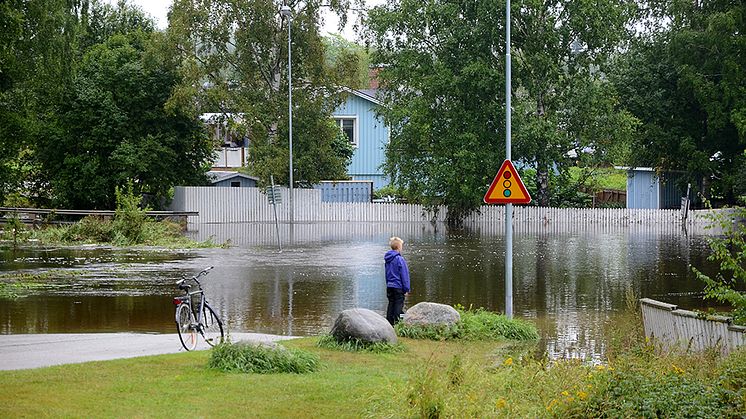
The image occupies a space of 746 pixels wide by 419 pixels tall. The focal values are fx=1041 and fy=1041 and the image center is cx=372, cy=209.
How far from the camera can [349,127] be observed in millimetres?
72312

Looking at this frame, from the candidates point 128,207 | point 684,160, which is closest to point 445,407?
point 128,207

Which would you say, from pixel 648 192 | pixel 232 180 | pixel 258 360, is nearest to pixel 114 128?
pixel 232 180

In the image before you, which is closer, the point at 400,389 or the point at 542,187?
the point at 400,389

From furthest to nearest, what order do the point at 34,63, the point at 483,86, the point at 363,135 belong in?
the point at 363,135, the point at 483,86, the point at 34,63

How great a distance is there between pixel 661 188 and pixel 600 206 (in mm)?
3957

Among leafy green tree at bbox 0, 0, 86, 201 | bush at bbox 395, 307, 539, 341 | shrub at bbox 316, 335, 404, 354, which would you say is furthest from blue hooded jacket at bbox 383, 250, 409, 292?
leafy green tree at bbox 0, 0, 86, 201

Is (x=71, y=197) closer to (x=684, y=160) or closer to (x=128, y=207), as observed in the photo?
(x=128, y=207)

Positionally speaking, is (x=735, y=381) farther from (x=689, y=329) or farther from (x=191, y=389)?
(x=191, y=389)

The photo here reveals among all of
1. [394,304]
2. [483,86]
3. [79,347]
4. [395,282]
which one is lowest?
[79,347]

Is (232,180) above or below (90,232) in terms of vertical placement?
above

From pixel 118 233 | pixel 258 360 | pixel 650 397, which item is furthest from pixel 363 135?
pixel 650 397

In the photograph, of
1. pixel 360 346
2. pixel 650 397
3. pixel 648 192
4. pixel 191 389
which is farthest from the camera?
pixel 648 192

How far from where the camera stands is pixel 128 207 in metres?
38.6

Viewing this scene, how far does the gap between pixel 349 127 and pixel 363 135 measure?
45.6 inches
